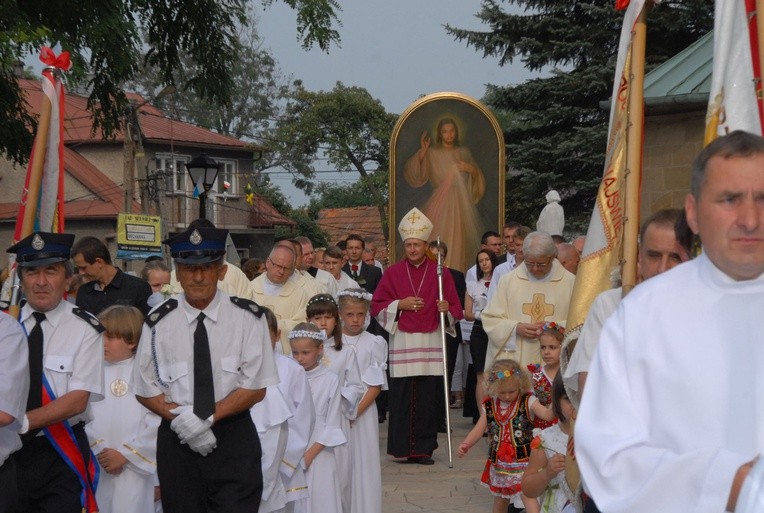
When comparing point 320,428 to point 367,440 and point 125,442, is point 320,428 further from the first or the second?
point 125,442

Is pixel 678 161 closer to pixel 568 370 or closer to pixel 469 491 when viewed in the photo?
pixel 469 491

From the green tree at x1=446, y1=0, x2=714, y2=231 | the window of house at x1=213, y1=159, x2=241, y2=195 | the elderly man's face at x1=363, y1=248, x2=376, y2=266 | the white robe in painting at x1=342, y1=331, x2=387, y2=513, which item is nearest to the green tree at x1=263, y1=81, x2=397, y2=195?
the window of house at x1=213, y1=159, x2=241, y2=195

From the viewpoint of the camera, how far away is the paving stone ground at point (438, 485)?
10164 millimetres

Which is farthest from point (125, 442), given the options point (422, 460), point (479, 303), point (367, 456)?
point (479, 303)

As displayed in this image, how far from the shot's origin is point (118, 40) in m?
16.5

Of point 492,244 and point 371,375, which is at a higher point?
point 492,244

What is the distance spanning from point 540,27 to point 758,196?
25.6 metres

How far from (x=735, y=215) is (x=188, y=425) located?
3705 mm

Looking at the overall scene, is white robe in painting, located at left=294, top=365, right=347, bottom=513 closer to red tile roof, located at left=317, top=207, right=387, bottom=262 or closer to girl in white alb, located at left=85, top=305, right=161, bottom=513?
girl in white alb, located at left=85, top=305, right=161, bottom=513

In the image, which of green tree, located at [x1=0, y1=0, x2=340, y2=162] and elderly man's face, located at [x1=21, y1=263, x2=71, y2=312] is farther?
green tree, located at [x1=0, y1=0, x2=340, y2=162]

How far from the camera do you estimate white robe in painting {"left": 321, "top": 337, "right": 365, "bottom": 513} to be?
29.0ft

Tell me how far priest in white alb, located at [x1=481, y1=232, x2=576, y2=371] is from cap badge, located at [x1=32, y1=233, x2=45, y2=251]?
5035 mm

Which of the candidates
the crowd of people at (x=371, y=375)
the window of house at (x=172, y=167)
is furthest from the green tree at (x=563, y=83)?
the window of house at (x=172, y=167)

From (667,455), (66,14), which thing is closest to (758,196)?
(667,455)
